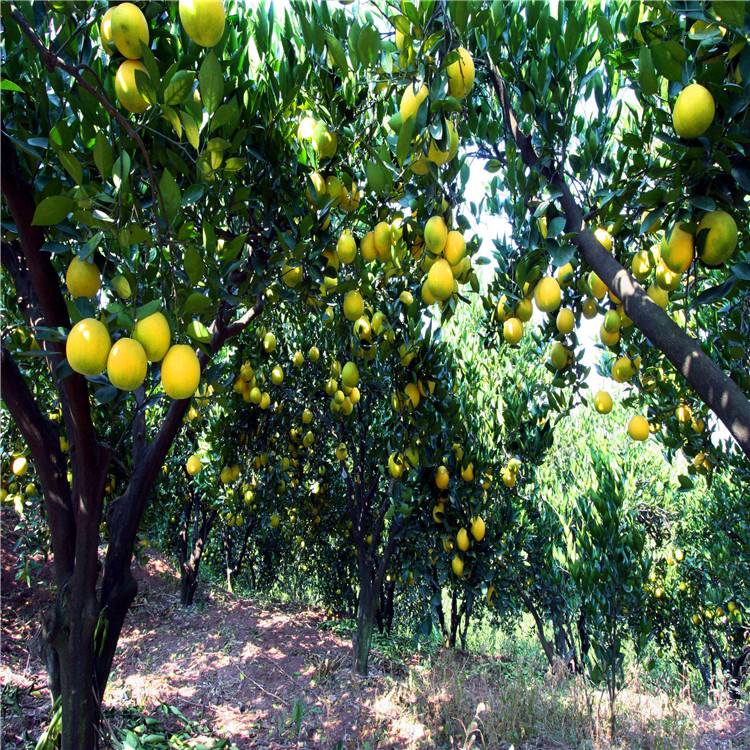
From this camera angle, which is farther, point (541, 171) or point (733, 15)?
point (541, 171)

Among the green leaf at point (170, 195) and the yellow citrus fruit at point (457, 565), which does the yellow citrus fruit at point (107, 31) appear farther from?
the yellow citrus fruit at point (457, 565)

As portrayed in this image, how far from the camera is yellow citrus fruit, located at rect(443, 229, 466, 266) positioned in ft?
4.93

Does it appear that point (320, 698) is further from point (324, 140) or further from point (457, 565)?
point (324, 140)

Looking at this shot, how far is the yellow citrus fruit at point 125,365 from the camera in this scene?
114 centimetres

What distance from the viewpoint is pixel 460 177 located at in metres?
2.08

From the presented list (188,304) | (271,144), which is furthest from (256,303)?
(188,304)

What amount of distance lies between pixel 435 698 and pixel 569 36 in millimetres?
4754

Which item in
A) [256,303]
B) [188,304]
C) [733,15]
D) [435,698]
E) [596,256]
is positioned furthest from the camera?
[435,698]

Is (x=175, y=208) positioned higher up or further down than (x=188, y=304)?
higher up

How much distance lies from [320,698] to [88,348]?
4.74 meters

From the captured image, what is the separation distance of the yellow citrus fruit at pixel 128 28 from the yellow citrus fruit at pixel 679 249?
4.27ft

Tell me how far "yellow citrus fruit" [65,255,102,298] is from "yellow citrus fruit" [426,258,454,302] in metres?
0.94

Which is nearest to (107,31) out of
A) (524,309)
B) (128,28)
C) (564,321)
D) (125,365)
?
(128,28)

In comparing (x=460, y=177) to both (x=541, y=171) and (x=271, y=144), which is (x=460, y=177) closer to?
(x=541, y=171)
